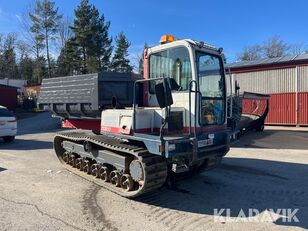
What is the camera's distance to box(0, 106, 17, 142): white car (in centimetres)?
1487

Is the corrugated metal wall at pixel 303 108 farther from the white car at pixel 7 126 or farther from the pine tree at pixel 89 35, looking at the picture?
the pine tree at pixel 89 35

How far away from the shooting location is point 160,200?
6.50 m

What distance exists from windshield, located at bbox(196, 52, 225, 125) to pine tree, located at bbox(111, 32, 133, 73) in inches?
1744

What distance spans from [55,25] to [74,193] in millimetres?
49821

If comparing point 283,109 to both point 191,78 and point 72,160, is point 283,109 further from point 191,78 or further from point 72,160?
point 191,78

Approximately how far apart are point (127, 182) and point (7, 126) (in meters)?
10.3

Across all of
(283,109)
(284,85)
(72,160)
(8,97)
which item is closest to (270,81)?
(284,85)

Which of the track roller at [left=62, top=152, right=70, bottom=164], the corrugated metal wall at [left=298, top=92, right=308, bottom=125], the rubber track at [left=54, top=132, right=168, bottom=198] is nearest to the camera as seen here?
the rubber track at [left=54, top=132, right=168, bottom=198]

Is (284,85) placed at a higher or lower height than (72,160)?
higher

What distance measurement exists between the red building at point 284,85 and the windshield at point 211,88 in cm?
1619

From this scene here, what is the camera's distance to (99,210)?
595 cm

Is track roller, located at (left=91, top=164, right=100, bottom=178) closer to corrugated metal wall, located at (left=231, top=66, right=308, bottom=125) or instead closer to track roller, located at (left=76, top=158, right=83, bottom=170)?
track roller, located at (left=76, top=158, right=83, bottom=170)

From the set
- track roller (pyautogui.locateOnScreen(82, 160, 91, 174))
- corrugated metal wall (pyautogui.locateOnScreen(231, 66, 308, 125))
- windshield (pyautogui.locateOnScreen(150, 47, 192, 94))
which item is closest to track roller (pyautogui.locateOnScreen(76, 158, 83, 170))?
track roller (pyautogui.locateOnScreen(82, 160, 91, 174))

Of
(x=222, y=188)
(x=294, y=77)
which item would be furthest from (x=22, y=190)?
(x=294, y=77)
